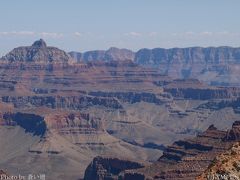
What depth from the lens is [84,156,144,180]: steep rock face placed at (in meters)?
154

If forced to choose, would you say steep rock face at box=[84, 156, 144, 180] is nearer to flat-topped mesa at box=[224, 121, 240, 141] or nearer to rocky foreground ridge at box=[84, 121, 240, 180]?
rocky foreground ridge at box=[84, 121, 240, 180]

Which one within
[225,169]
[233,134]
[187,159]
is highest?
[225,169]

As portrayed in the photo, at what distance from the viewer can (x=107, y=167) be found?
159375 mm

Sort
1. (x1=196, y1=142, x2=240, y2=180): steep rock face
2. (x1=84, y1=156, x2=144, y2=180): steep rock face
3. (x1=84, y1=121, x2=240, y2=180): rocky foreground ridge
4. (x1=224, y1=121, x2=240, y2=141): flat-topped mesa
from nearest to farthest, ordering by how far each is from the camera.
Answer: (x1=196, y1=142, x2=240, y2=180): steep rock face
(x1=84, y1=121, x2=240, y2=180): rocky foreground ridge
(x1=224, y1=121, x2=240, y2=141): flat-topped mesa
(x1=84, y1=156, x2=144, y2=180): steep rock face

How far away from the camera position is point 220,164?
78.2ft

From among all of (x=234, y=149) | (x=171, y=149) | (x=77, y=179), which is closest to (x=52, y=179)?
(x=77, y=179)

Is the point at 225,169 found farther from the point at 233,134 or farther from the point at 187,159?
the point at 233,134

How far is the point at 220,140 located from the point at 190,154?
6.81 m

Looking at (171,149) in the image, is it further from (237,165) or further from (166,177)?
(237,165)

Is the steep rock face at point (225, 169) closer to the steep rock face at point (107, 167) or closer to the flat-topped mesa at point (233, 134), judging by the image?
A: the flat-topped mesa at point (233, 134)

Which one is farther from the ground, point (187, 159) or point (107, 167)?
point (187, 159)

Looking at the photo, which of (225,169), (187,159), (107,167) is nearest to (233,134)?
(187,159)

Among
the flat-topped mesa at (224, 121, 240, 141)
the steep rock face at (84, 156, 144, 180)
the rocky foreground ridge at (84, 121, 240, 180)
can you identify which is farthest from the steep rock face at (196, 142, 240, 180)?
the steep rock face at (84, 156, 144, 180)

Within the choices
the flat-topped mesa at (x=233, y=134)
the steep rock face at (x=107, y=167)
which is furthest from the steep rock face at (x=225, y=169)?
the steep rock face at (x=107, y=167)
